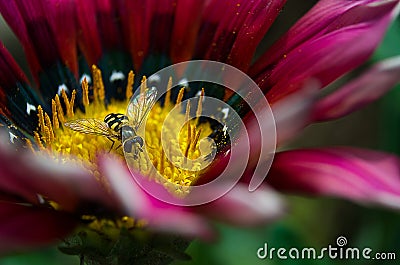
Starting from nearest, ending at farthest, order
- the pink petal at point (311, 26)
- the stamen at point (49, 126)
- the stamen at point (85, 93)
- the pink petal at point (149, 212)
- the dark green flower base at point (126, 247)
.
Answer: the pink petal at point (149, 212) → the dark green flower base at point (126, 247) → the pink petal at point (311, 26) → the stamen at point (49, 126) → the stamen at point (85, 93)

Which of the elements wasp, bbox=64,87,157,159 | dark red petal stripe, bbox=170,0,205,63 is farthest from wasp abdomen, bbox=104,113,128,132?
dark red petal stripe, bbox=170,0,205,63

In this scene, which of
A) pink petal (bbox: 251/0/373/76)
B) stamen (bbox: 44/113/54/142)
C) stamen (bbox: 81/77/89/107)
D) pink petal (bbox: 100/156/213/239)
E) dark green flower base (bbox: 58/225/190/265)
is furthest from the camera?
stamen (bbox: 81/77/89/107)

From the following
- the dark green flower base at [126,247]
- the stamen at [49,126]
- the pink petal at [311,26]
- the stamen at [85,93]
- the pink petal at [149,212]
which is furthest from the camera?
the stamen at [85,93]

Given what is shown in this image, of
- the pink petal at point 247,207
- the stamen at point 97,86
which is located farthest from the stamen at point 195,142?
the pink petal at point 247,207

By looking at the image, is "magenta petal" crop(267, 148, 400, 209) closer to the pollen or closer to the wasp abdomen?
the pollen

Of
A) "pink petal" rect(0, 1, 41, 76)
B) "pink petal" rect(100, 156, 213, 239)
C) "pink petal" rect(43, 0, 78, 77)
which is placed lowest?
"pink petal" rect(100, 156, 213, 239)

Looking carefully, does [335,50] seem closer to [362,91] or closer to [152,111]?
[362,91]

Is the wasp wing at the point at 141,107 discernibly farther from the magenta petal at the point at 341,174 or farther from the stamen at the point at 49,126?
the magenta petal at the point at 341,174
